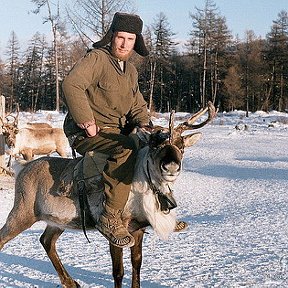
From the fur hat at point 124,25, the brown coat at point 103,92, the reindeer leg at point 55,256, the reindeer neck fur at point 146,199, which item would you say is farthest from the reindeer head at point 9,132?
the reindeer neck fur at point 146,199

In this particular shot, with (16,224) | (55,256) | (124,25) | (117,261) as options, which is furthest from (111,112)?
(55,256)

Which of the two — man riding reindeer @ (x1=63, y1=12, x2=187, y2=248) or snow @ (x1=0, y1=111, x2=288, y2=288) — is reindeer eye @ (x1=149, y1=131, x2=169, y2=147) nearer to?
man riding reindeer @ (x1=63, y1=12, x2=187, y2=248)

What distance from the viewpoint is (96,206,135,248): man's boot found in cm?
480

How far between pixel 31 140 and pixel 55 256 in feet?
36.6

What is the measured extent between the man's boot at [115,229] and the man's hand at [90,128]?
2.34 ft

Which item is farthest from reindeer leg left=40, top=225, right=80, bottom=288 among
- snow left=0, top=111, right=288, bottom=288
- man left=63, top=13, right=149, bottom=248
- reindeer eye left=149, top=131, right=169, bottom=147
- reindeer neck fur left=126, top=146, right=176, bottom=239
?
reindeer eye left=149, top=131, right=169, bottom=147

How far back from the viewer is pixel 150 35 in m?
49.0

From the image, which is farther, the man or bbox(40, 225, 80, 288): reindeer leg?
bbox(40, 225, 80, 288): reindeer leg

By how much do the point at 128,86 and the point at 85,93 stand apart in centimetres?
50

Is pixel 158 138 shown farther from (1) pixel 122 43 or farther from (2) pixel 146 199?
→ (1) pixel 122 43

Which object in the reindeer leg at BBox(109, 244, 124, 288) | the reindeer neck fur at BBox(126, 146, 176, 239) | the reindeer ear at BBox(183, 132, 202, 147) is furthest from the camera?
the reindeer leg at BBox(109, 244, 124, 288)

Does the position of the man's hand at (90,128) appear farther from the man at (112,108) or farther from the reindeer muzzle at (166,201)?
the reindeer muzzle at (166,201)

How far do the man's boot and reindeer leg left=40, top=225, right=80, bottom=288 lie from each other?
120cm

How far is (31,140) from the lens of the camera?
16766mm
